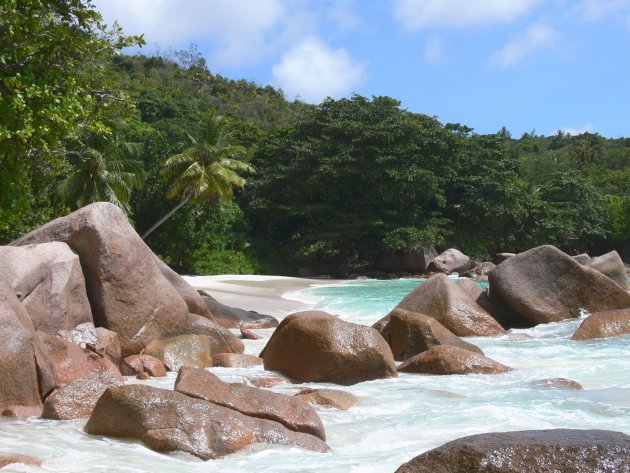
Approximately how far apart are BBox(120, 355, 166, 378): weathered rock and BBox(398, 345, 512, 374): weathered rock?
10.6ft

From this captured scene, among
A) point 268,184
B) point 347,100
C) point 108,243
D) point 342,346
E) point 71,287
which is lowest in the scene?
point 342,346

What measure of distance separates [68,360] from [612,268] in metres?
13.0

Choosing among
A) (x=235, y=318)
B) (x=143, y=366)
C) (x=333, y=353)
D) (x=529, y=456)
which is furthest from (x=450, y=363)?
(x=529, y=456)

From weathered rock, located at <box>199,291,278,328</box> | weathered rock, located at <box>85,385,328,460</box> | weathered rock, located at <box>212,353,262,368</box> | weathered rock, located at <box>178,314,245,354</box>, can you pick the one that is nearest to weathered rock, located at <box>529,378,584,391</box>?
weathered rock, located at <box>212,353,262,368</box>

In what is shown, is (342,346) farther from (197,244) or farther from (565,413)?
(197,244)

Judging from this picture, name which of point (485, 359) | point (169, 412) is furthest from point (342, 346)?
point (169, 412)

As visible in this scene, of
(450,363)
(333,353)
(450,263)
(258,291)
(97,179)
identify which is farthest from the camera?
(450,263)

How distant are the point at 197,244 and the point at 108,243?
24086 mm

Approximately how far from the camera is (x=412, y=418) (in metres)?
7.55

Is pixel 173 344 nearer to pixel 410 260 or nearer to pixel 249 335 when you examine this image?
pixel 249 335

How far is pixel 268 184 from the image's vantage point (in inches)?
1549

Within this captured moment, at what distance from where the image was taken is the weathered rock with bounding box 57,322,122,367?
30.6 ft

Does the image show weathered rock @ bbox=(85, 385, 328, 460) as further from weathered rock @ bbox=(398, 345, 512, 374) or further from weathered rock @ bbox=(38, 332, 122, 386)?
weathered rock @ bbox=(398, 345, 512, 374)

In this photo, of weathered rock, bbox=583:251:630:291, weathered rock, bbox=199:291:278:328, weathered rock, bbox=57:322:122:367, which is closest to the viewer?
weathered rock, bbox=57:322:122:367
